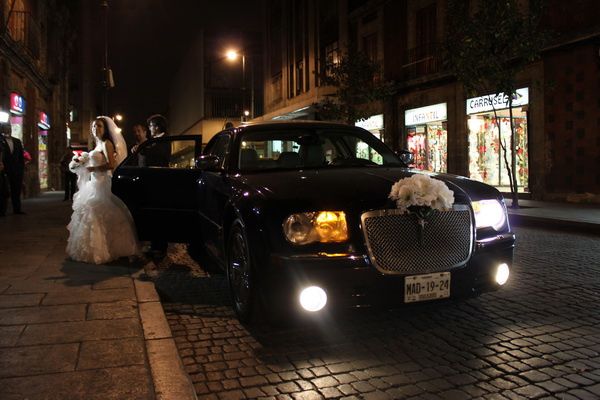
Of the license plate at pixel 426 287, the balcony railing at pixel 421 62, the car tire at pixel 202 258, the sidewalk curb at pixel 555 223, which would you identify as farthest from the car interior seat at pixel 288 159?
the balcony railing at pixel 421 62

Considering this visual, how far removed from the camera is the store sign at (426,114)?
20062 millimetres

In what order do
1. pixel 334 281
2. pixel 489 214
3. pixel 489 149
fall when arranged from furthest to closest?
pixel 489 149
pixel 489 214
pixel 334 281

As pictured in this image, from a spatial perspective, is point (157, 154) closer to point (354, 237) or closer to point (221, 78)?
point (354, 237)

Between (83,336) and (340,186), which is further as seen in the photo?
(340,186)

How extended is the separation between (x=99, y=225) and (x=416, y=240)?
4194mm

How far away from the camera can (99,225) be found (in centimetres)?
641

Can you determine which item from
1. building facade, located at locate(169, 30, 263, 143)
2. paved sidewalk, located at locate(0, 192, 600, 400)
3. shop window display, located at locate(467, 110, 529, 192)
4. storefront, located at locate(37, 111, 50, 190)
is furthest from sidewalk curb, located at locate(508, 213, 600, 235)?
building facade, located at locate(169, 30, 263, 143)

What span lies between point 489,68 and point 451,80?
6.05 metres

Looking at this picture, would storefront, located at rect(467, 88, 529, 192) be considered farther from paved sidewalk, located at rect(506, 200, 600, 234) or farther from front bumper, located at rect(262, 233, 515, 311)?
front bumper, located at rect(262, 233, 515, 311)

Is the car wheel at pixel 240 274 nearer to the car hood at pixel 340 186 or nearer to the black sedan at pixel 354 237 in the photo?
the black sedan at pixel 354 237

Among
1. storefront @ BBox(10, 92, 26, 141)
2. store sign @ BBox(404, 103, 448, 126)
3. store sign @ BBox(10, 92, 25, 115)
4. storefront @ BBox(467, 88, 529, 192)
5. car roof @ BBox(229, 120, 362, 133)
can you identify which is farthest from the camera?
store sign @ BBox(404, 103, 448, 126)

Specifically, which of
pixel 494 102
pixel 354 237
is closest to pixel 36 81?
pixel 494 102

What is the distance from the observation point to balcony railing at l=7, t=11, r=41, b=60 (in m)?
19.5

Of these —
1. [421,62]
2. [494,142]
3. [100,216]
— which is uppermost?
[421,62]
